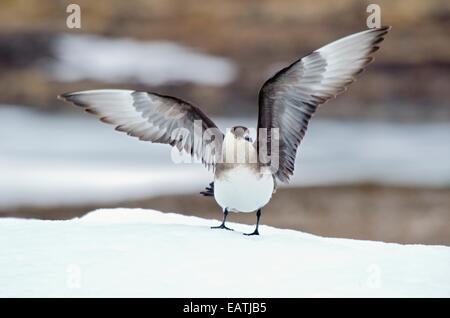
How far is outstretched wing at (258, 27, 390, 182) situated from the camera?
1.82 meters

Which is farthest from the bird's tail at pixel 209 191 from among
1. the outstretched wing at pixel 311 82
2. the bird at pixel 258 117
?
the outstretched wing at pixel 311 82

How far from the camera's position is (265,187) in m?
1.82

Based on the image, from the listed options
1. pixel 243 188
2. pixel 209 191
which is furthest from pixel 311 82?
pixel 209 191

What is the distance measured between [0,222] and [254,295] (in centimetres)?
118

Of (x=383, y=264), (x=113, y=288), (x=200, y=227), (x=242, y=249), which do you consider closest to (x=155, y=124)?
(x=200, y=227)

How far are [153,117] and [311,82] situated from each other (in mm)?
570

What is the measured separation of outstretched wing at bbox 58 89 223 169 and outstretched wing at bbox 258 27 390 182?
8.3 inches

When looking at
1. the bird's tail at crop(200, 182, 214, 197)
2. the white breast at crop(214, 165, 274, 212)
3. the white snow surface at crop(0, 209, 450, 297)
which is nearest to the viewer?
the white snow surface at crop(0, 209, 450, 297)

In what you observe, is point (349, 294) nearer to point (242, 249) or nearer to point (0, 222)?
point (242, 249)

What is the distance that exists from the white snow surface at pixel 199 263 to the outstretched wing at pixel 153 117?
304 mm

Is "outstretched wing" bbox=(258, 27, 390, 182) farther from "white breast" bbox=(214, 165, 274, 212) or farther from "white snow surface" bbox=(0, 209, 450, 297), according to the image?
"white snow surface" bbox=(0, 209, 450, 297)

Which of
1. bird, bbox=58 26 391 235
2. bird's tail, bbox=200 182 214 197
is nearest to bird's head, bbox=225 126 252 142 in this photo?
bird, bbox=58 26 391 235

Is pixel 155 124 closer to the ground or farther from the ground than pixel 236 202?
farther from the ground

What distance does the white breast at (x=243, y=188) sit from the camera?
5.86 feet
